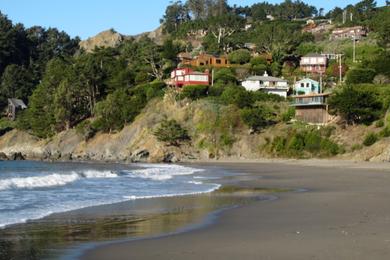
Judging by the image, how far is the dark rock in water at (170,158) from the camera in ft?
236

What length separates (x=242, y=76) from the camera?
310 feet

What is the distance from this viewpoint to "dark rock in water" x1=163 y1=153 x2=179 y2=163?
7208cm

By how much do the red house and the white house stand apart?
6.73 metres

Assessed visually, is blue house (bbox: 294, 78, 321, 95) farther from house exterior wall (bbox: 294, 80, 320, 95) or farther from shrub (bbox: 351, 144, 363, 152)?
shrub (bbox: 351, 144, 363, 152)

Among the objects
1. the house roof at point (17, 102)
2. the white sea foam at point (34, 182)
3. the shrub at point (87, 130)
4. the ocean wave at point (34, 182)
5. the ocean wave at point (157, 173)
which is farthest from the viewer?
the house roof at point (17, 102)

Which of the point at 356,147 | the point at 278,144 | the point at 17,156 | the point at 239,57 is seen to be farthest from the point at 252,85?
the point at 17,156

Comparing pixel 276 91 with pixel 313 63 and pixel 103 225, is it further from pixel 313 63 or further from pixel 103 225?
pixel 103 225

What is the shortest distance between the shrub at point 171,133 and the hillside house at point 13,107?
51318 mm

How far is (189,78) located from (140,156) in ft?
61.8

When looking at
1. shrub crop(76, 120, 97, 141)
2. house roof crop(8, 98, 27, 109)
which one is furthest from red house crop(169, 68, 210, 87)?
house roof crop(8, 98, 27, 109)

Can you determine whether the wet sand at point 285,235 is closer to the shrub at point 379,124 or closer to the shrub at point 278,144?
the shrub at point 379,124

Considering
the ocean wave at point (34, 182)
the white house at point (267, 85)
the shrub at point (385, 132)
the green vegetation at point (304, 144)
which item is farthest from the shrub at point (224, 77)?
the ocean wave at point (34, 182)

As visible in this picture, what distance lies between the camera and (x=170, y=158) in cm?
7312

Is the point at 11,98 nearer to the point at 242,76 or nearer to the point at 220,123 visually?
the point at 242,76
